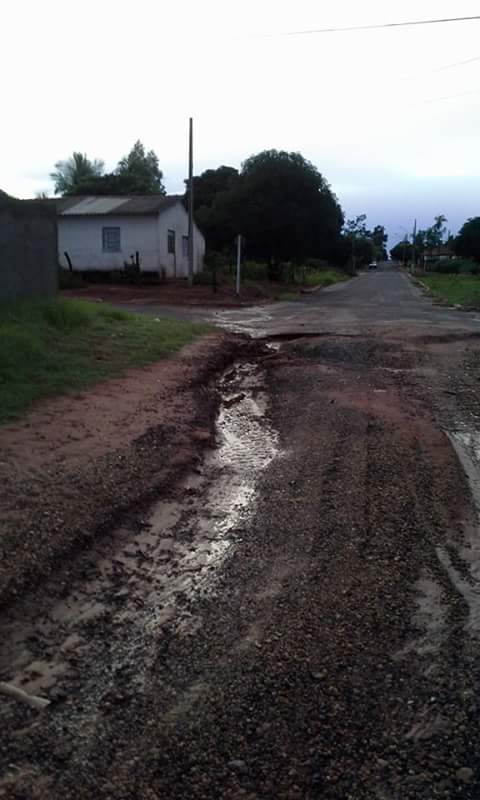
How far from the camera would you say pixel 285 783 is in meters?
2.80

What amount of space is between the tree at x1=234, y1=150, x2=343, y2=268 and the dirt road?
112 feet

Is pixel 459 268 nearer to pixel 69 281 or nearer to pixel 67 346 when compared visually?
pixel 69 281

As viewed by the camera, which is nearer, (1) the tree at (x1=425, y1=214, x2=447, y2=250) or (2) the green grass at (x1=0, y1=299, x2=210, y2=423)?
(2) the green grass at (x1=0, y1=299, x2=210, y2=423)

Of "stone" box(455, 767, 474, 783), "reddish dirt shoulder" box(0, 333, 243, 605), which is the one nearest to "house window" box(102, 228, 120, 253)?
"reddish dirt shoulder" box(0, 333, 243, 605)

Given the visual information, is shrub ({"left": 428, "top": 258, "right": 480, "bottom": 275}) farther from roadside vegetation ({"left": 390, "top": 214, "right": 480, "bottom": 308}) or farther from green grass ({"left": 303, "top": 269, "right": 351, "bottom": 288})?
green grass ({"left": 303, "top": 269, "right": 351, "bottom": 288})

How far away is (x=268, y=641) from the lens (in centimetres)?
380

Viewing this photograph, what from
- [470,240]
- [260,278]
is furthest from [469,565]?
[470,240]

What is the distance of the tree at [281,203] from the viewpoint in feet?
132

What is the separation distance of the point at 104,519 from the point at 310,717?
2609 millimetres

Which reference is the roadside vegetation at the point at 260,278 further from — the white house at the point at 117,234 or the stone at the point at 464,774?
the stone at the point at 464,774

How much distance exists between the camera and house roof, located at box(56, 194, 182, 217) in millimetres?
34469

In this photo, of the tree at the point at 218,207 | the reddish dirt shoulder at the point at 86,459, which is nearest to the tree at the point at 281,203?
the tree at the point at 218,207

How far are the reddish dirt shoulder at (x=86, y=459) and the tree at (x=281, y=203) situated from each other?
30.9 meters

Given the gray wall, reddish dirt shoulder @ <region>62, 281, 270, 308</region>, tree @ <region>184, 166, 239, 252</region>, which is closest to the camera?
the gray wall
